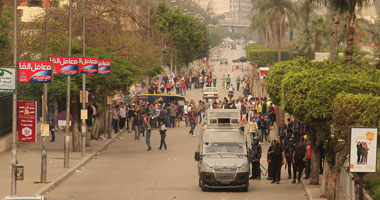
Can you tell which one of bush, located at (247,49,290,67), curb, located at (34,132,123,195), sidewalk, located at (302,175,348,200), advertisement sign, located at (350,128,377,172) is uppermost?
bush, located at (247,49,290,67)

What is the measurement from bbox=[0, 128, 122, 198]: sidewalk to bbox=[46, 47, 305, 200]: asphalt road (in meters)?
0.36

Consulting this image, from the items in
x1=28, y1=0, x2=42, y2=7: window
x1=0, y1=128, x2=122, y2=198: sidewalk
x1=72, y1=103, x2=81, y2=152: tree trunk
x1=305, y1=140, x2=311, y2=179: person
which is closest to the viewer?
x1=0, y1=128, x2=122, y2=198: sidewalk

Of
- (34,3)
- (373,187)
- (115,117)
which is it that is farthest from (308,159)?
(34,3)

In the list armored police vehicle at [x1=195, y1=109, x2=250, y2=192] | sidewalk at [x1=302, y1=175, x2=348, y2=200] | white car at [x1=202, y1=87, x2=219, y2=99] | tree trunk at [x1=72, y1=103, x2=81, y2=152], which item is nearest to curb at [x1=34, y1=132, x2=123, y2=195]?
tree trunk at [x1=72, y1=103, x2=81, y2=152]

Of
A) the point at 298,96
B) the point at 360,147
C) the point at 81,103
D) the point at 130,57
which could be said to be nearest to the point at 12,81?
the point at 298,96

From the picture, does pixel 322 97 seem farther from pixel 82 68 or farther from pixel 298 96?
pixel 82 68

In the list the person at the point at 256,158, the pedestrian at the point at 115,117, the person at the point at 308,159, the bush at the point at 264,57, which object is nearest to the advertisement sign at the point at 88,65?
the person at the point at 256,158

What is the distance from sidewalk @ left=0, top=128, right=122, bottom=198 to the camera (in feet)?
80.9

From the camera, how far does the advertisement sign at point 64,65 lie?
97.5 ft

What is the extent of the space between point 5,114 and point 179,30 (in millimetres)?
53217

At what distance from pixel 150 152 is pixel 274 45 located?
3436 inches

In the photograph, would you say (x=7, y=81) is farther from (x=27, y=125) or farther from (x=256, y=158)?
(x=256, y=158)

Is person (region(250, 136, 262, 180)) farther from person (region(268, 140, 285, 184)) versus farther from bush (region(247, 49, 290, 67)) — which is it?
bush (region(247, 49, 290, 67))

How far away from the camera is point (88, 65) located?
32250 mm
